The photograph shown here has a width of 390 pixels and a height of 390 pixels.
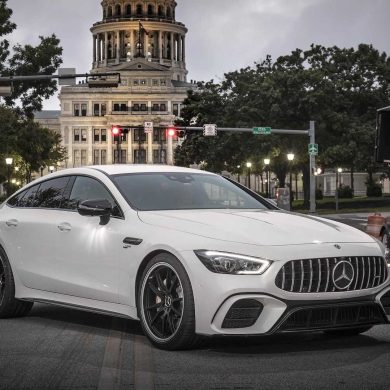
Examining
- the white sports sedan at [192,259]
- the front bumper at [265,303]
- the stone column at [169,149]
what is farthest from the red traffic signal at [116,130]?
the stone column at [169,149]

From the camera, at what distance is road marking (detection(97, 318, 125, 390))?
6.09 metres

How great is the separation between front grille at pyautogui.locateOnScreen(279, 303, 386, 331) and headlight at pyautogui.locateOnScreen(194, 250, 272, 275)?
1.29ft

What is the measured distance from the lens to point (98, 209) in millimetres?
8117

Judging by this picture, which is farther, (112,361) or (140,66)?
(140,66)

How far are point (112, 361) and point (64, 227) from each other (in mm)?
2090

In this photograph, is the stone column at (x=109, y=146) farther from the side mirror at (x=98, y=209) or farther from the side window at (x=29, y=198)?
the side mirror at (x=98, y=209)

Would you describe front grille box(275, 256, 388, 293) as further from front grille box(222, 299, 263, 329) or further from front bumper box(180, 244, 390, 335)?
front grille box(222, 299, 263, 329)

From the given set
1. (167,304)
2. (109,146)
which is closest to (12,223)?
(167,304)

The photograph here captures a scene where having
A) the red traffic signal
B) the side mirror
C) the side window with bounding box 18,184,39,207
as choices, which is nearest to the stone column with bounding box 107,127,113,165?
the red traffic signal

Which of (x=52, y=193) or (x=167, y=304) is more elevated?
(x=52, y=193)

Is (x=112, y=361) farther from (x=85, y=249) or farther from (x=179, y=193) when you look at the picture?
(x=179, y=193)

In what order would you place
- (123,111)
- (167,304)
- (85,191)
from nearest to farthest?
(167,304) → (85,191) → (123,111)

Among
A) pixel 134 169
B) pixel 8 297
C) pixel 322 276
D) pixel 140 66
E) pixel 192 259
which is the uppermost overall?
pixel 140 66

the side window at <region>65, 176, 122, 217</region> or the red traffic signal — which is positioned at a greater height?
the red traffic signal
